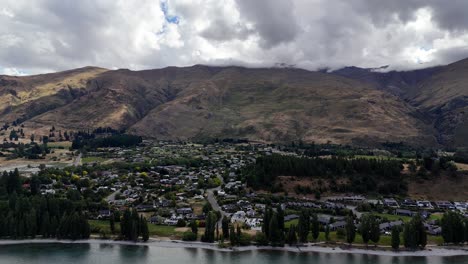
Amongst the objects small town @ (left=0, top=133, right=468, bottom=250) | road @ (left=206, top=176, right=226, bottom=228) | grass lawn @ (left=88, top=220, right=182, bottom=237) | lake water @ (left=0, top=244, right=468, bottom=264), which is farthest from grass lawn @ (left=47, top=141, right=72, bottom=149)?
lake water @ (left=0, top=244, right=468, bottom=264)

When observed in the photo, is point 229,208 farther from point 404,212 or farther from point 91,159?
point 91,159

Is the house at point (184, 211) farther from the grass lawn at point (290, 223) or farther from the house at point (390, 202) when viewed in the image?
the house at point (390, 202)

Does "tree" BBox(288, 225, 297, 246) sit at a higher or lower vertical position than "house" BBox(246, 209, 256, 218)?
lower

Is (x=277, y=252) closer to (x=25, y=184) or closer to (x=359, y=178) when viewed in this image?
(x=359, y=178)

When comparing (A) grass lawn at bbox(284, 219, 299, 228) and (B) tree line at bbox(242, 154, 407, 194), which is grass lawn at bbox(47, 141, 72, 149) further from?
(A) grass lawn at bbox(284, 219, 299, 228)

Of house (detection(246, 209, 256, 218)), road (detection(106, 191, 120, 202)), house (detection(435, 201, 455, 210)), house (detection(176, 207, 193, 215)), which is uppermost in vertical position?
road (detection(106, 191, 120, 202))

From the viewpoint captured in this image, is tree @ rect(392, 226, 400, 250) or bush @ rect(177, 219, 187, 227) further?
bush @ rect(177, 219, 187, 227)

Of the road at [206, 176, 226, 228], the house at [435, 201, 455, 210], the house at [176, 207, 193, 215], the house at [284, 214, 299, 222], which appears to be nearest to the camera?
the house at [284, 214, 299, 222]

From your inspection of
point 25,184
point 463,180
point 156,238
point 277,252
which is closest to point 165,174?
point 25,184
